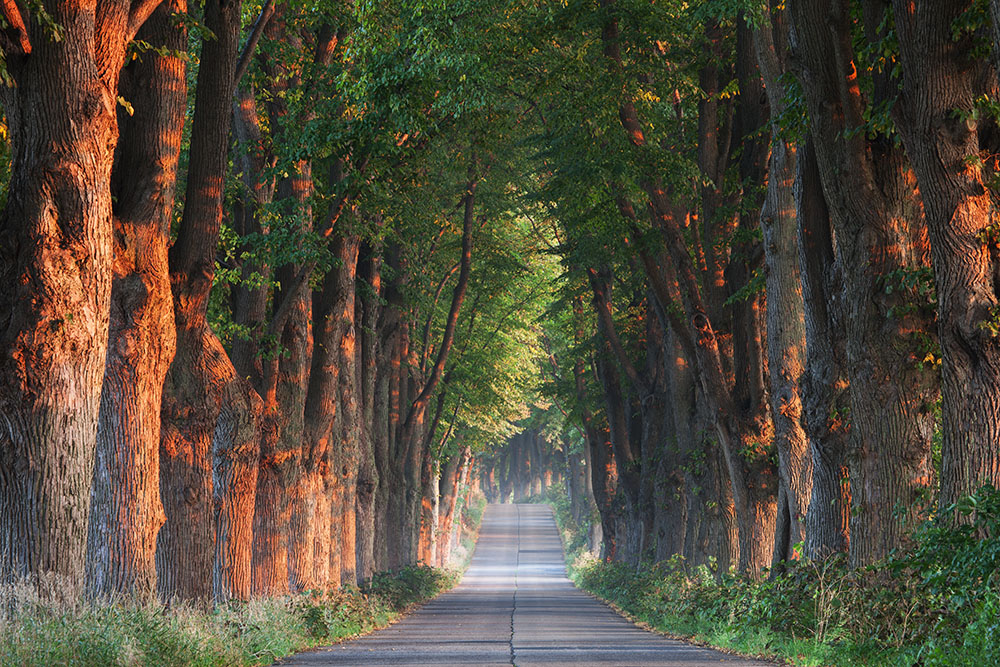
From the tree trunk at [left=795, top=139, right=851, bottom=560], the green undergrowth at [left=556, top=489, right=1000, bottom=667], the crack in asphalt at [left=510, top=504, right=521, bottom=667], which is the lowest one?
the crack in asphalt at [left=510, top=504, right=521, bottom=667]

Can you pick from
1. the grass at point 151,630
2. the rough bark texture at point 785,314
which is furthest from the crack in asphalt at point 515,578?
the rough bark texture at point 785,314

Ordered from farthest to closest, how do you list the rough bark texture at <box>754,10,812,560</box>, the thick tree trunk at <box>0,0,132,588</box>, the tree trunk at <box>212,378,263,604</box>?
the rough bark texture at <box>754,10,812,560</box> → the tree trunk at <box>212,378,263,604</box> → the thick tree trunk at <box>0,0,132,588</box>

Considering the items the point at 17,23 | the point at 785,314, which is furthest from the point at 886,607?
the point at 17,23

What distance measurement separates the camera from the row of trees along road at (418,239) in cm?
932

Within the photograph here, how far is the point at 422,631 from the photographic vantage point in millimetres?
18359

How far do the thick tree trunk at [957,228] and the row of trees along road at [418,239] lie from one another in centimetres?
3

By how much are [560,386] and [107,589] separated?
26.7 metres

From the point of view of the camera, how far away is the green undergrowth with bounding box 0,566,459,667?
25.5 feet

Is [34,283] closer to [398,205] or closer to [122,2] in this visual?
[122,2]

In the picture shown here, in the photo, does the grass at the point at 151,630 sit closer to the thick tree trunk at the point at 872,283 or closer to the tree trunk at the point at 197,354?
the tree trunk at the point at 197,354

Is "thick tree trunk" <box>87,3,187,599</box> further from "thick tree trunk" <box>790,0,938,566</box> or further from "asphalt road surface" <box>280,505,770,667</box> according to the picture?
"thick tree trunk" <box>790,0,938,566</box>

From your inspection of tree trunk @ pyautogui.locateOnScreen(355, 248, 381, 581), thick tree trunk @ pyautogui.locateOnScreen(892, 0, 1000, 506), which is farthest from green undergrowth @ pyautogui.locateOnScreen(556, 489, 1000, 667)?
tree trunk @ pyautogui.locateOnScreen(355, 248, 381, 581)

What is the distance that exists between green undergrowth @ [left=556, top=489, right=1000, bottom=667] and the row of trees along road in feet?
2.13

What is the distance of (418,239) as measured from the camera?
2845cm
